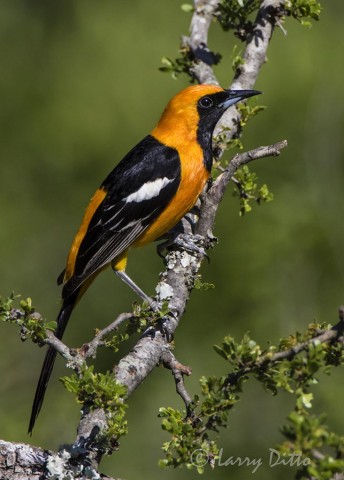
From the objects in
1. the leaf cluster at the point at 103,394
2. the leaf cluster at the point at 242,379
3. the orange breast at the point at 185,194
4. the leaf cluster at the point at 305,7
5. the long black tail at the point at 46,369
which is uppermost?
the leaf cluster at the point at 305,7

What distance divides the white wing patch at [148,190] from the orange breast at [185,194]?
0.12m

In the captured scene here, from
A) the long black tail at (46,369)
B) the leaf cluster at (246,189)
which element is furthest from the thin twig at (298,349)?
the leaf cluster at (246,189)

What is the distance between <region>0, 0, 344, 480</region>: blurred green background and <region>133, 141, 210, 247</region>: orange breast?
1.88 meters

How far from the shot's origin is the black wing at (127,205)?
4696mm

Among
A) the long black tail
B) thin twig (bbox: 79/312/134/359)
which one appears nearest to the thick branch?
thin twig (bbox: 79/312/134/359)

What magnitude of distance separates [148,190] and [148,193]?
Answer: 0.09 ft

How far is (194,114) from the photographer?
5.03 meters

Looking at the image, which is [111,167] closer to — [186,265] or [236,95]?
[236,95]

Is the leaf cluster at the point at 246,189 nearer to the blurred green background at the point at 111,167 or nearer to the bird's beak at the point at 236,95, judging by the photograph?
the bird's beak at the point at 236,95

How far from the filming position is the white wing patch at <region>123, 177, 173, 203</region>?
4770 mm

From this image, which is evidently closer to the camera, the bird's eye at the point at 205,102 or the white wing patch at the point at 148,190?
the white wing patch at the point at 148,190

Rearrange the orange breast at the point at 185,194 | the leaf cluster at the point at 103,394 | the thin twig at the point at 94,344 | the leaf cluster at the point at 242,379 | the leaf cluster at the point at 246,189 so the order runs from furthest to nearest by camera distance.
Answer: the orange breast at the point at 185,194
the leaf cluster at the point at 246,189
the thin twig at the point at 94,344
the leaf cluster at the point at 103,394
the leaf cluster at the point at 242,379

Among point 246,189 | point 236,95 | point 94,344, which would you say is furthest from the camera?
point 236,95

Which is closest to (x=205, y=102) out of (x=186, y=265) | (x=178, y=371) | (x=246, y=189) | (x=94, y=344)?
(x=246, y=189)
